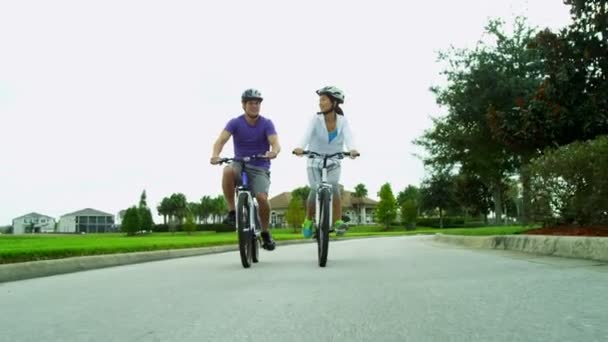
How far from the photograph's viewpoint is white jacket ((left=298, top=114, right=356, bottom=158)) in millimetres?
9195

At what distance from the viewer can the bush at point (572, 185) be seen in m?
10.2

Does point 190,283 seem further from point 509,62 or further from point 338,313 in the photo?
point 509,62

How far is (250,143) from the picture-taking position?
903 centimetres

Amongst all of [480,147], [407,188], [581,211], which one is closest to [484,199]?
[407,188]

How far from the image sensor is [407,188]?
14588 centimetres

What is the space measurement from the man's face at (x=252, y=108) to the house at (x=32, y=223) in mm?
180997

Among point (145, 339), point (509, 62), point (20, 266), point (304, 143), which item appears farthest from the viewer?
point (509, 62)

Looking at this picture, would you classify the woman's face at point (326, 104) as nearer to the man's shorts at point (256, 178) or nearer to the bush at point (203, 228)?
the man's shorts at point (256, 178)

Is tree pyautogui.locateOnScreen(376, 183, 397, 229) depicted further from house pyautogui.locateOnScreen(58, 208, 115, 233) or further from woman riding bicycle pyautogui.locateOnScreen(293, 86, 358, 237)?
house pyautogui.locateOnScreen(58, 208, 115, 233)

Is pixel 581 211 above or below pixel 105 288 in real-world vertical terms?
above

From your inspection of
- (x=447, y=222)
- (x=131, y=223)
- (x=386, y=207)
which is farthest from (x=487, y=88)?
(x=447, y=222)

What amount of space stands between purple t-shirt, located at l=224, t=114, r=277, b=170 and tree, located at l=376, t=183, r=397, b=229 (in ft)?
306

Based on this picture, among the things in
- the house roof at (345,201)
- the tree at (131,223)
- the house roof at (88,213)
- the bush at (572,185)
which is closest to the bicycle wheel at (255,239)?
the bush at (572,185)

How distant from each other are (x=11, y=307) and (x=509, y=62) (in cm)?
2093
